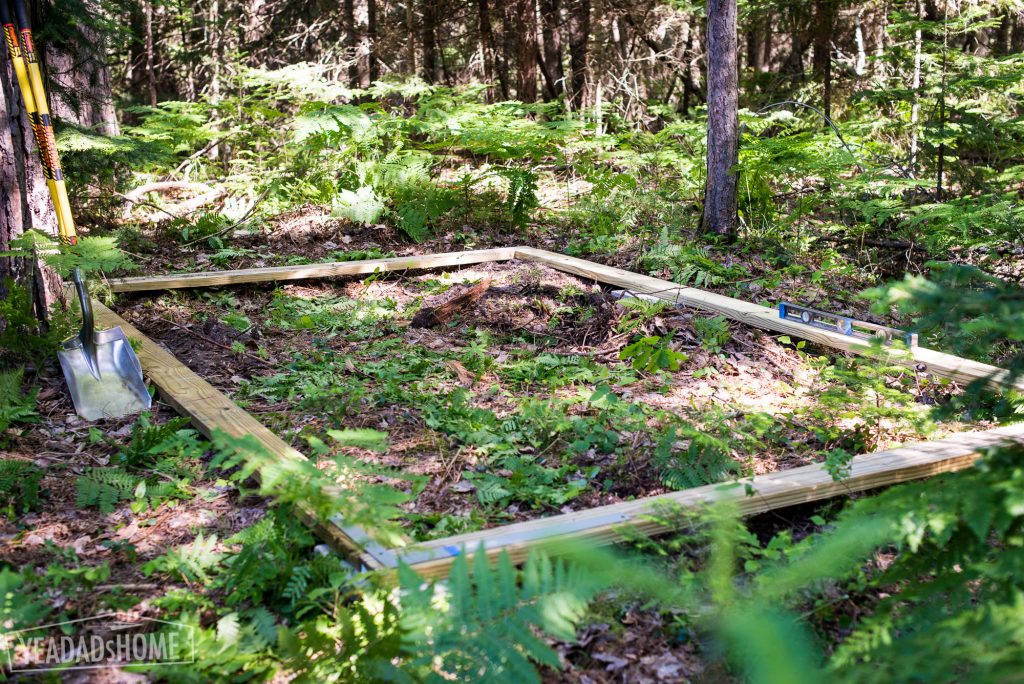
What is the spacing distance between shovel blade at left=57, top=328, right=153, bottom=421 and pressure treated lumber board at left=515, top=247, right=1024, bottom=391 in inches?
129

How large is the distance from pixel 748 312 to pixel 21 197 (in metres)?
4.30

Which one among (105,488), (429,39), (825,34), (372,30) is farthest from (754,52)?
(105,488)

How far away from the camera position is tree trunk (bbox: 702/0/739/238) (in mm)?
6691

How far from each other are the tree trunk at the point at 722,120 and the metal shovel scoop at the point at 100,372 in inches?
199

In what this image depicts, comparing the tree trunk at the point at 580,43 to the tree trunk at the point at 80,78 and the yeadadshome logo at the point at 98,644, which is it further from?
the yeadadshome logo at the point at 98,644

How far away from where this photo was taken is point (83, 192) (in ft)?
25.0

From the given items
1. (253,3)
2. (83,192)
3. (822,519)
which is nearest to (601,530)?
(822,519)

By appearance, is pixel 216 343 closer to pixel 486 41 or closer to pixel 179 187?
pixel 179 187

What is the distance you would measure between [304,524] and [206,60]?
38.0 feet

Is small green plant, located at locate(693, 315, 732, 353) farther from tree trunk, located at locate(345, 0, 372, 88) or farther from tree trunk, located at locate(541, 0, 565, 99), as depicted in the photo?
tree trunk, located at locate(345, 0, 372, 88)

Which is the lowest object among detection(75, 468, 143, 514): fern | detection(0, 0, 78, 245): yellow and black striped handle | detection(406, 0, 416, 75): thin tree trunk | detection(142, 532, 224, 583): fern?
detection(142, 532, 224, 583): fern

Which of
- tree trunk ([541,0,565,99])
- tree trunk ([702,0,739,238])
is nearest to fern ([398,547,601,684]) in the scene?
tree trunk ([702,0,739,238])

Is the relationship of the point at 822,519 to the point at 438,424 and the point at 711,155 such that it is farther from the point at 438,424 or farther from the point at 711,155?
the point at 711,155

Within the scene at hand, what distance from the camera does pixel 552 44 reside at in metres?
11.6
